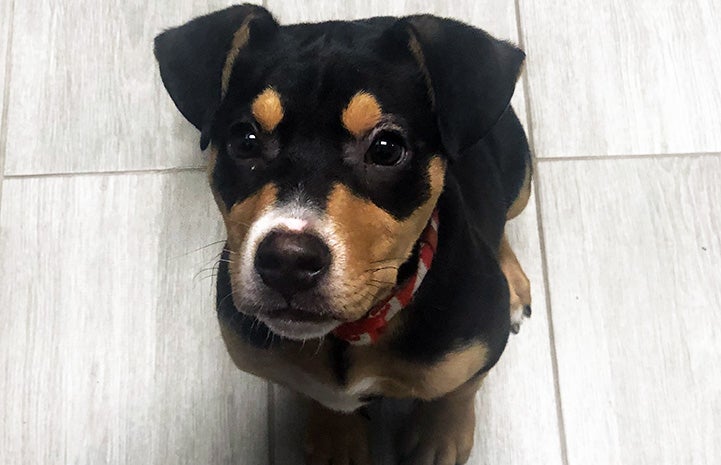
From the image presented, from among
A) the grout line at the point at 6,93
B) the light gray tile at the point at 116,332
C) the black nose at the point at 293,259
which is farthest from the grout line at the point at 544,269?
the grout line at the point at 6,93

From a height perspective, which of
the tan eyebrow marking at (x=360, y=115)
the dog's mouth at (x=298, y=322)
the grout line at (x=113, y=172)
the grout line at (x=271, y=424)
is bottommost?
the grout line at (x=271, y=424)

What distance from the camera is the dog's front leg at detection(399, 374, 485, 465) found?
5.27 ft

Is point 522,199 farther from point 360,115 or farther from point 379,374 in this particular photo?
point 360,115

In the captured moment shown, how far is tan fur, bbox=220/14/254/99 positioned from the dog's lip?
14.8 inches

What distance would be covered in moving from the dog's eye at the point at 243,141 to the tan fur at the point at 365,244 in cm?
16

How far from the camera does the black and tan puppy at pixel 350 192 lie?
103cm

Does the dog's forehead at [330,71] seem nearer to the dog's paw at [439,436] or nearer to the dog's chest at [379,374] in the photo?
the dog's chest at [379,374]

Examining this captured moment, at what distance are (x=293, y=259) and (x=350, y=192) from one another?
0.15m

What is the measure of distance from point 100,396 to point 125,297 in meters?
0.23

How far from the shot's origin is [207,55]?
121 cm

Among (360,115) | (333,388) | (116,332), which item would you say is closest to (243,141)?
(360,115)

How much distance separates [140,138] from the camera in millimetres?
1948

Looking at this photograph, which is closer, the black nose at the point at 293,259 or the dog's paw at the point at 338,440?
the black nose at the point at 293,259

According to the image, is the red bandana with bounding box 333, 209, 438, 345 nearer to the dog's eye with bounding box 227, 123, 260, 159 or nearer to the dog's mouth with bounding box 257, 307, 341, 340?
the dog's mouth with bounding box 257, 307, 341, 340
